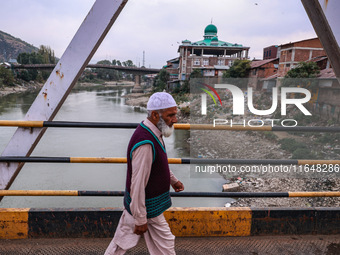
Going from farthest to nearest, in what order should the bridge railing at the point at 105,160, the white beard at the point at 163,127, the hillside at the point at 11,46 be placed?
the hillside at the point at 11,46
the bridge railing at the point at 105,160
the white beard at the point at 163,127

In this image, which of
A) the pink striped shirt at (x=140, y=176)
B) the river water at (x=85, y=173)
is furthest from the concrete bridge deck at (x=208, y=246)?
the river water at (x=85, y=173)

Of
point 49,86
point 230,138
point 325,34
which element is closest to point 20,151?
point 49,86

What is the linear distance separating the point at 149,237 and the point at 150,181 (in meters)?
0.37

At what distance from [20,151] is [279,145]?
14.4m

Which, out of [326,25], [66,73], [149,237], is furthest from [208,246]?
[326,25]

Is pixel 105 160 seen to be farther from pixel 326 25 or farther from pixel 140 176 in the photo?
pixel 326 25

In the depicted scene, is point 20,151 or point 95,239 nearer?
point 20,151

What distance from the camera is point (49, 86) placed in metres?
1.83

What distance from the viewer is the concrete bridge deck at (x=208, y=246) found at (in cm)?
201

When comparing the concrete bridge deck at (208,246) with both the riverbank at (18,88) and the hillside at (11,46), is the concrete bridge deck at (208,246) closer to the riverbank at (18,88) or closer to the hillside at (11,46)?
the riverbank at (18,88)

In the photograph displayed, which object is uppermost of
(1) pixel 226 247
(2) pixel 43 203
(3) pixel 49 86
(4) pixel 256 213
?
(3) pixel 49 86

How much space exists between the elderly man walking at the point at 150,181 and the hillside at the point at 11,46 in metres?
169

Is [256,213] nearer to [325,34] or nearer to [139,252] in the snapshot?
[139,252]

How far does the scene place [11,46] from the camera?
6107 inches
